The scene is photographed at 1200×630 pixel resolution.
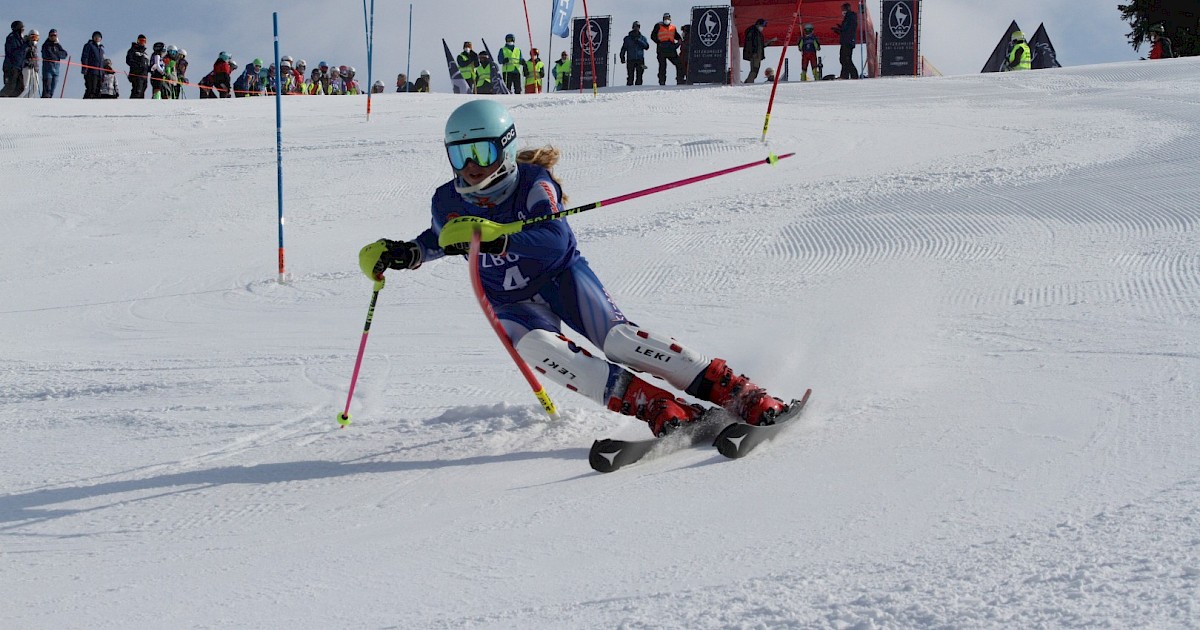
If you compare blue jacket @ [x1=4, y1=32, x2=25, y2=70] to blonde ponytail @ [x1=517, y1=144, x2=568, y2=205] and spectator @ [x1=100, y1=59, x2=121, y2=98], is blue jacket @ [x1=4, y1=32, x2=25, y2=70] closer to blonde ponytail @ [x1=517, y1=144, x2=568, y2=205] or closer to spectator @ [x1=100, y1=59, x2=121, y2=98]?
spectator @ [x1=100, y1=59, x2=121, y2=98]

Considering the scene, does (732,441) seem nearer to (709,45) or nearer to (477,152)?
(477,152)

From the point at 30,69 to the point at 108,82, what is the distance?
156 centimetres

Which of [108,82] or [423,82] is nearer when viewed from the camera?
[108,82]

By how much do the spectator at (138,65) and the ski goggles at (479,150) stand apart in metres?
18.8

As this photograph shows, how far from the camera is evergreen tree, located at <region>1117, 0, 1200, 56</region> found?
1264 inches

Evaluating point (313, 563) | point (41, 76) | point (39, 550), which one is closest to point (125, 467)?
point (39, 550)

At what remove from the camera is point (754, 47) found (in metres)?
22.3

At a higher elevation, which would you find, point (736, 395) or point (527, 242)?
point (527, 242)

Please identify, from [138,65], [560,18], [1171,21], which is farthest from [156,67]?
[1171,21]

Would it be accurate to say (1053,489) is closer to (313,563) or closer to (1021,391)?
(1021,391)

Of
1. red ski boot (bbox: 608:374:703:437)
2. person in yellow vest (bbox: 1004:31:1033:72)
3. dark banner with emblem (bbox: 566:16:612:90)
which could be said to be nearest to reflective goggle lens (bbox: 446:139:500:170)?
red ski boot (bbox: 608:374:703:437)

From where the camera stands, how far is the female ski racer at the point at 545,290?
150 inches

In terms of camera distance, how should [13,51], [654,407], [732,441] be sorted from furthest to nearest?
1. [13,51]
2. [654,407]
3. [732,441]

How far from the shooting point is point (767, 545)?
258cm
